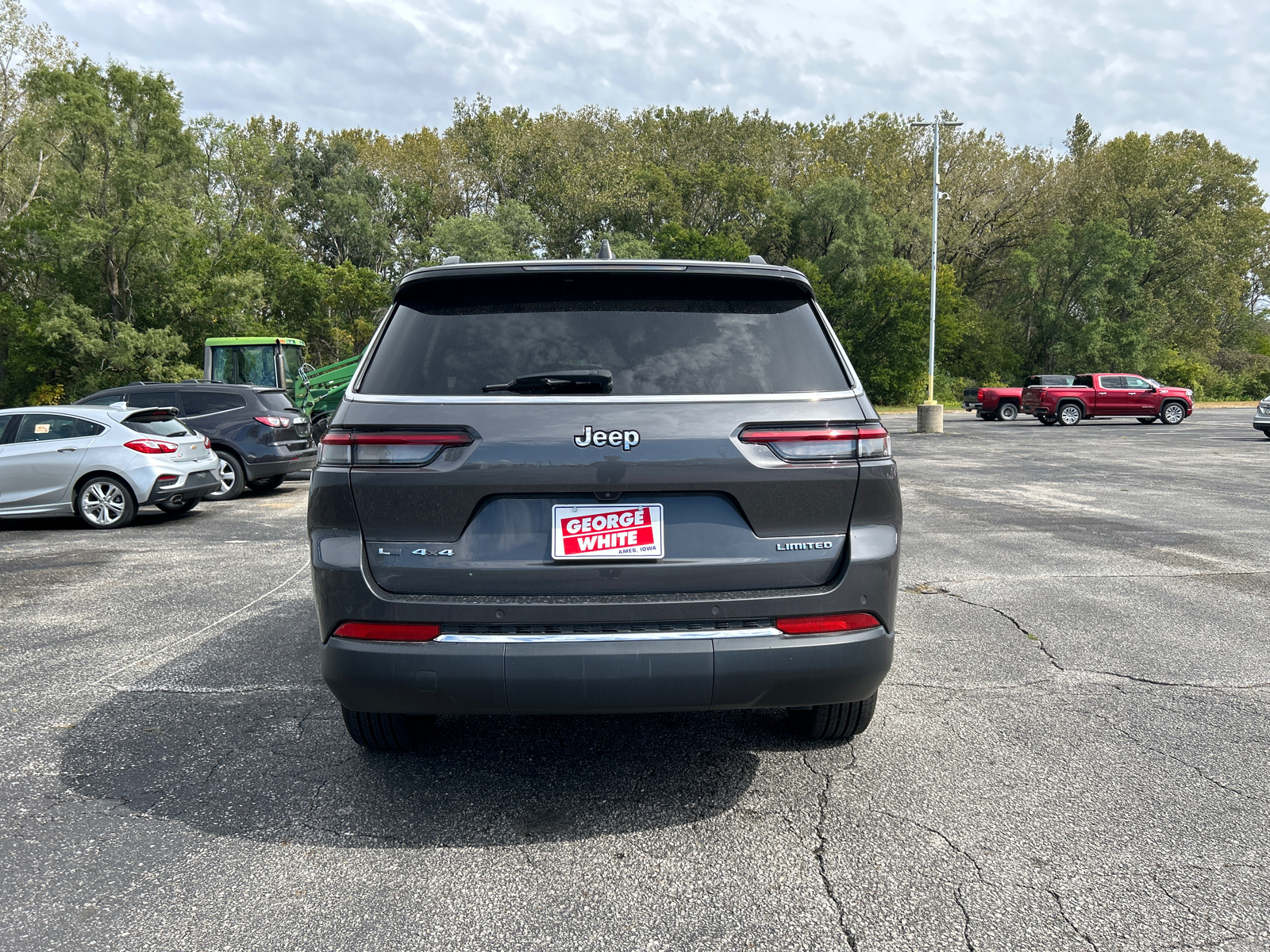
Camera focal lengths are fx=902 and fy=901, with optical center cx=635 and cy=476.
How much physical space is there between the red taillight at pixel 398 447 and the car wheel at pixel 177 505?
9.13 m

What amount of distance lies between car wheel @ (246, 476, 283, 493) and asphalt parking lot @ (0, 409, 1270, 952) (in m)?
8.07

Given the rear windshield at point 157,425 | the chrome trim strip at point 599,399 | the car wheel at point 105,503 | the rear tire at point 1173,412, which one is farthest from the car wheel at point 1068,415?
the chrome trim strip at point 599,399

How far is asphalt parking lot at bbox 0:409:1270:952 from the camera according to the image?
98.8 inches

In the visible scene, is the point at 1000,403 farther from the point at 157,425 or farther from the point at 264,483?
the point at 157,425

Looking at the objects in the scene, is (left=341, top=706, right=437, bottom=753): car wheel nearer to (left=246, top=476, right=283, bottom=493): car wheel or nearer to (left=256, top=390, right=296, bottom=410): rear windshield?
(left=246, top=476, right=283, bottom=493): car wheel

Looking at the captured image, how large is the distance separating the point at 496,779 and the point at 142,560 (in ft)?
20.8

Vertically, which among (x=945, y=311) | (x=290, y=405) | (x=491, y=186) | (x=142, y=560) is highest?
(x=491, y=186)

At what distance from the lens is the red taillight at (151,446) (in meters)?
10.7

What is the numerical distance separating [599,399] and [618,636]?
752 millimetres

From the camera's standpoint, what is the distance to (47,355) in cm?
3859

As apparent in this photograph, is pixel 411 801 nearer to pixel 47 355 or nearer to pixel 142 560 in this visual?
pixel 142 560

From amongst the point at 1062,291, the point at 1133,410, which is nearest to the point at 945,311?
the point at 1062,291

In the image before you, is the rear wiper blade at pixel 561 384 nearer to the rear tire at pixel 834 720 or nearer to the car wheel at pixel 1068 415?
the rear tire at pixel 834 720

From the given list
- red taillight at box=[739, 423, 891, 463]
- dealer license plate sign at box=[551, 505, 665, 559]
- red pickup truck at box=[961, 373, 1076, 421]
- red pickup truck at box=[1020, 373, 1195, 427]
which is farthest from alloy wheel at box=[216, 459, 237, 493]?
red pickup truck at box=[961, 373, 1076, 421]
